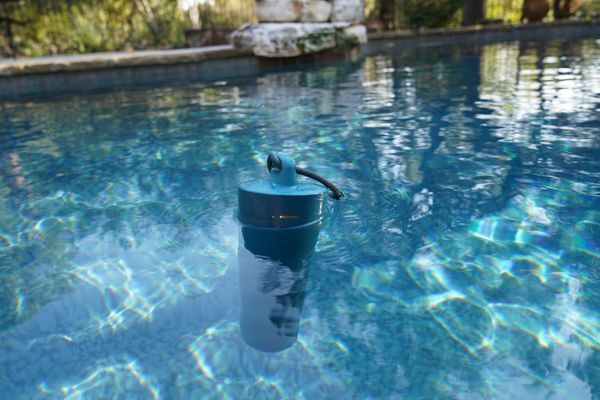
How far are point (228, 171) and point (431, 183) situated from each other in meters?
1.43

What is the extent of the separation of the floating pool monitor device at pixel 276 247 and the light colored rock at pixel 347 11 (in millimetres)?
8057

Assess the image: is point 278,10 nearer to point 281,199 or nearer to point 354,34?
point 354,34

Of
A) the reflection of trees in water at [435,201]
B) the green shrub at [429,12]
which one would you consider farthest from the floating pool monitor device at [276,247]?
the green shrub at [429,12]

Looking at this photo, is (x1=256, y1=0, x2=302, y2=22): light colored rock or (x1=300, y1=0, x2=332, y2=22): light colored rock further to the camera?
(x1=300, y1=0, x2=332, y2=22): light colored rock

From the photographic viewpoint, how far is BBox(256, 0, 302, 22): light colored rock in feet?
28.7

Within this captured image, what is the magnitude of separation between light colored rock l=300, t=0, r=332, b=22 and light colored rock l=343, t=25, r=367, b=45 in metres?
0.57

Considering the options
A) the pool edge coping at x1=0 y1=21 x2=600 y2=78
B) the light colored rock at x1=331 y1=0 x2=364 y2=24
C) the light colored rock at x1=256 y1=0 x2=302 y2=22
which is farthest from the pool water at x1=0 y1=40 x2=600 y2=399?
the light colored rock at x1=331 y1=0 x2=364 y2=24

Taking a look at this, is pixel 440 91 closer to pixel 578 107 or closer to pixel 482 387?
pixel 578 107

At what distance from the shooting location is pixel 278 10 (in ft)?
28.9

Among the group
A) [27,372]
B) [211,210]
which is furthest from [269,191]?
[27,372]

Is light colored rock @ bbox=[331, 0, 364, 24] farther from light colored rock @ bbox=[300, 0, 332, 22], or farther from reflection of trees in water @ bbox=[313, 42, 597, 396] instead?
reflection of trees in water @ bbox=[313, 42, 597, 396]

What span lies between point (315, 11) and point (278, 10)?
77 centimetres

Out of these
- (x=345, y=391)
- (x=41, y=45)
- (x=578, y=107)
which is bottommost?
(x=345, y=391)

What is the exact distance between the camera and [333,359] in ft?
5.43
